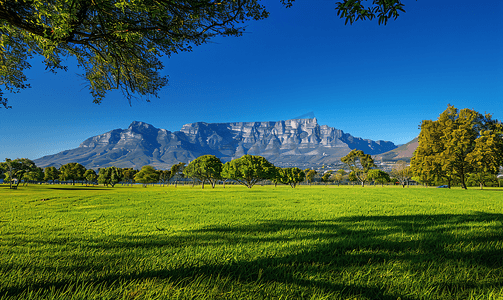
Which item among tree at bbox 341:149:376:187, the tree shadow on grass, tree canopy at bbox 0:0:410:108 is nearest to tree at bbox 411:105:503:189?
tree at bbox 341:149:376:187

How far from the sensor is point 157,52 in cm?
658

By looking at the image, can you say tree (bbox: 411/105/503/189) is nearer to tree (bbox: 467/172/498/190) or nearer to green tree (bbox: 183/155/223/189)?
tree (bbox: 467/172/498/190)

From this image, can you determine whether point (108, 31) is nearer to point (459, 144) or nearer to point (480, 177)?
point (459, 144)

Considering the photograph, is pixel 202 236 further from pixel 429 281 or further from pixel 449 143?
pixel 449 143

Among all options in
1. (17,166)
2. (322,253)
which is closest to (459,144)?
(322,253)

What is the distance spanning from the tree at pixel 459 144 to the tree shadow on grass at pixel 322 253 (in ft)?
113

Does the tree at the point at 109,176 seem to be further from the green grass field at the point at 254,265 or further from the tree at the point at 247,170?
the green grass field at the point at 254,265

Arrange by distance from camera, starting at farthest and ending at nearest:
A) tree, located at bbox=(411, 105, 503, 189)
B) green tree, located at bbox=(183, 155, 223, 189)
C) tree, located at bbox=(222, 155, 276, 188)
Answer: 1. green tree, located at bbox=(183, 155, 223, 189)
2. tree, located at bbox=(222, 155, 276, 188)
3. tree, located at bbox=(411, 105, 503, 189)

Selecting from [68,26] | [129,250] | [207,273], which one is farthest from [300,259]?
[68,26]

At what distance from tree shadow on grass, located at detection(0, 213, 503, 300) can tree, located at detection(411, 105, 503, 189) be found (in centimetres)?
3442

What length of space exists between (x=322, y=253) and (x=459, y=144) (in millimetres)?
40603

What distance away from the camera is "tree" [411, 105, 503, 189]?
29844 mm

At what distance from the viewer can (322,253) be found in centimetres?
391

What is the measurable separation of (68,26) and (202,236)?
17.8 ft
